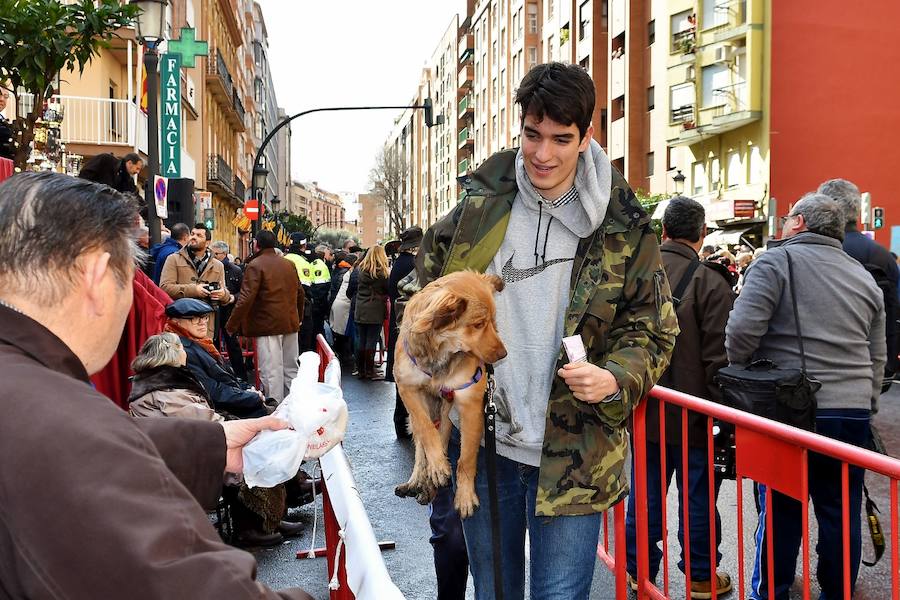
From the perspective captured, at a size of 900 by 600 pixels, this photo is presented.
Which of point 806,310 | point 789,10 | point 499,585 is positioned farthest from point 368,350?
point 789,10

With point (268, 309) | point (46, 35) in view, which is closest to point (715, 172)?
point (268, 309)

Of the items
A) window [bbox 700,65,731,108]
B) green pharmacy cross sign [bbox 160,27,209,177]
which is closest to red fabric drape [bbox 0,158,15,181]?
green pharmacy cross sign [bbox 160,27,209,177]

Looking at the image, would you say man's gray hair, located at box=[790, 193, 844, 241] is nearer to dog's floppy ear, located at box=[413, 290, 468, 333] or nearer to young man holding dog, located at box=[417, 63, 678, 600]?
young man holding dog, located at box=[417, 63, 678, 600]

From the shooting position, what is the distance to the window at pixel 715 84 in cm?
3503

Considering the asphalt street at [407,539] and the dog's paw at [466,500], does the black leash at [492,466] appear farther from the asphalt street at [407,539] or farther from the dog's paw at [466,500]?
the asphalt street at [407,539]

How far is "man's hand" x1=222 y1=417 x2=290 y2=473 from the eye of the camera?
81.2 inches

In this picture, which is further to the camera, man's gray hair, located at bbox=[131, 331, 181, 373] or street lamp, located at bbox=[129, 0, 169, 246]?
street lamp, located at bbox=[129, 0, 169, 246]

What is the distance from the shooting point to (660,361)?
280cm

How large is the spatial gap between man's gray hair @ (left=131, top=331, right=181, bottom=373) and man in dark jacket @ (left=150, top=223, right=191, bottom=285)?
5.29 m

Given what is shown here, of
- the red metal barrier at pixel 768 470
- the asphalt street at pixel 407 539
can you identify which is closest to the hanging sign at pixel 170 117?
the asphalt street at pixel 407 539

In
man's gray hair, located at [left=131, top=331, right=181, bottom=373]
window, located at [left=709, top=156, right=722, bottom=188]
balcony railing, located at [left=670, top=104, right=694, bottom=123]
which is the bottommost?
man's gray hair, located at [left=131, top=331, right=181, bottom=373]

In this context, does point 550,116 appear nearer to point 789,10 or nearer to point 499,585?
point 499,585

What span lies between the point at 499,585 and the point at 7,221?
2.09m

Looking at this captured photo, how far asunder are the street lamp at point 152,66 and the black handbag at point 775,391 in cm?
764
